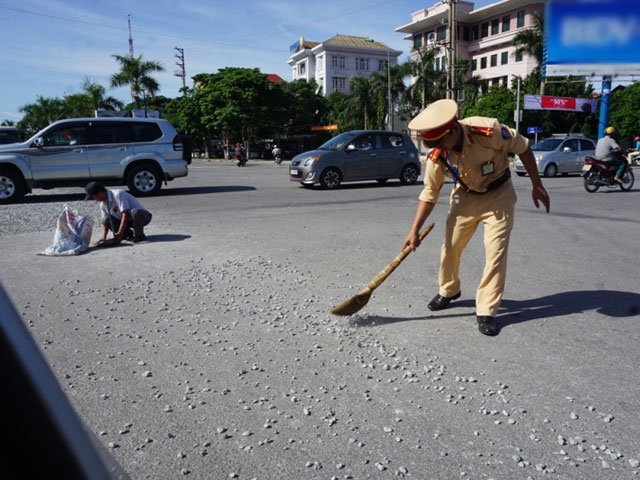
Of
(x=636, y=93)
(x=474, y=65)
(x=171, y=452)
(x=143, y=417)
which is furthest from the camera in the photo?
(x=474, y=65)

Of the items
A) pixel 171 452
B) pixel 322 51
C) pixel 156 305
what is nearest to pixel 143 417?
pixel 171 452

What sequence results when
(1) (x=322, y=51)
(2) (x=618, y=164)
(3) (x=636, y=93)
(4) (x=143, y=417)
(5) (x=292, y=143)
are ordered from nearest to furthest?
1. (4) (x=143, y=417)
2. (2) (x=618, y=164)
3. (3) (x=636, y=93)
4. (5) (x=292, y=143)
5. (1) (x=322, y=51)

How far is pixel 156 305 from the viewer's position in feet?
15.5

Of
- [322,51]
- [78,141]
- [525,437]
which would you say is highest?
[322,51]

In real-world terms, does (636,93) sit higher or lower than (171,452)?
higher

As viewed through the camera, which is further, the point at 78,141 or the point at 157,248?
the point at 78,141

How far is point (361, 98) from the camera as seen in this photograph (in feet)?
189

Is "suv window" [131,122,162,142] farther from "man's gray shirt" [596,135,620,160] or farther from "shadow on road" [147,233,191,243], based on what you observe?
"man's gray shirt" [596,135,620,160]

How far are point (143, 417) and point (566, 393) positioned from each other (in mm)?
2446

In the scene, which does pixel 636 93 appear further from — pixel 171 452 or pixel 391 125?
pixel 171 452

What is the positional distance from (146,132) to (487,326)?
11.6 metres

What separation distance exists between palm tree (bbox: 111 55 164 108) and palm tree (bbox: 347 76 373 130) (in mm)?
22815

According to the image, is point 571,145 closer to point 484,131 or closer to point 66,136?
point 66,136

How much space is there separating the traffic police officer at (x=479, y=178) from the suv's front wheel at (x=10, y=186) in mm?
11518
